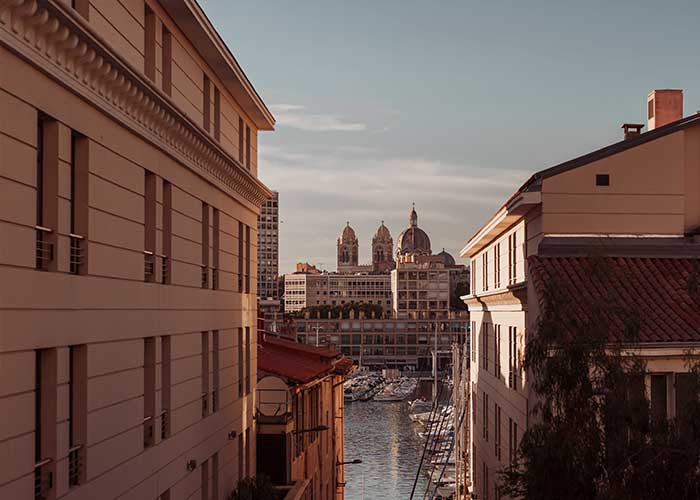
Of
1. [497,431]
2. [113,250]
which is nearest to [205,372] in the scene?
[113,250]

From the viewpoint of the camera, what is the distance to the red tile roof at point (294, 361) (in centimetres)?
2962

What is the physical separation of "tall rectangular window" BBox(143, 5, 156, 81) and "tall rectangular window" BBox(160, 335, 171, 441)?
4297 mm

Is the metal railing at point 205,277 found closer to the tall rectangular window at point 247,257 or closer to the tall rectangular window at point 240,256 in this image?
the tall rectangular window at point 240,256

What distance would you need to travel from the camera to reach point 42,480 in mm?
12062

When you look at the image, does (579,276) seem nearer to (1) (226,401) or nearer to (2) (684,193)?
(2) (684,193)

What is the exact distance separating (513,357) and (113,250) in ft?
53.0

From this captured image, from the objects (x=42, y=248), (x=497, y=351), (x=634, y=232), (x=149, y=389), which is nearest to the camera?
(x=42, y=248)

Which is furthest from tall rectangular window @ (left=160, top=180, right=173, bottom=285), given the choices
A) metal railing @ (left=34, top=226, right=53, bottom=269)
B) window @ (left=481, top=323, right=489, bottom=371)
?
window @ (left=481, top=323, right=489, bottom=371)

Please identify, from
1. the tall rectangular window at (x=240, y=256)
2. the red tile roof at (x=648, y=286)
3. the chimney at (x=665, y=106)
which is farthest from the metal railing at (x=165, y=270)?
the chimney at (x=665, y=106)

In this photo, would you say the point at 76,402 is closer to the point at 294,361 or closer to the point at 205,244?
the point at 205,244

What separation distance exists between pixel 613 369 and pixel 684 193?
10267 millimetres

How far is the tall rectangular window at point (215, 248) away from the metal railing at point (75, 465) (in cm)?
940

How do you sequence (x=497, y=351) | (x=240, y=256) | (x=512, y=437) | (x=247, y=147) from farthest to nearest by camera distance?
1. (x=497, y=351)
2. (x=512, y=437)
3. (x=247, y=147)
4. (x=240, y=256)

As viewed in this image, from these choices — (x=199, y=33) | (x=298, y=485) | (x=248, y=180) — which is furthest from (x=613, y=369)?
(x=298, y=485)
